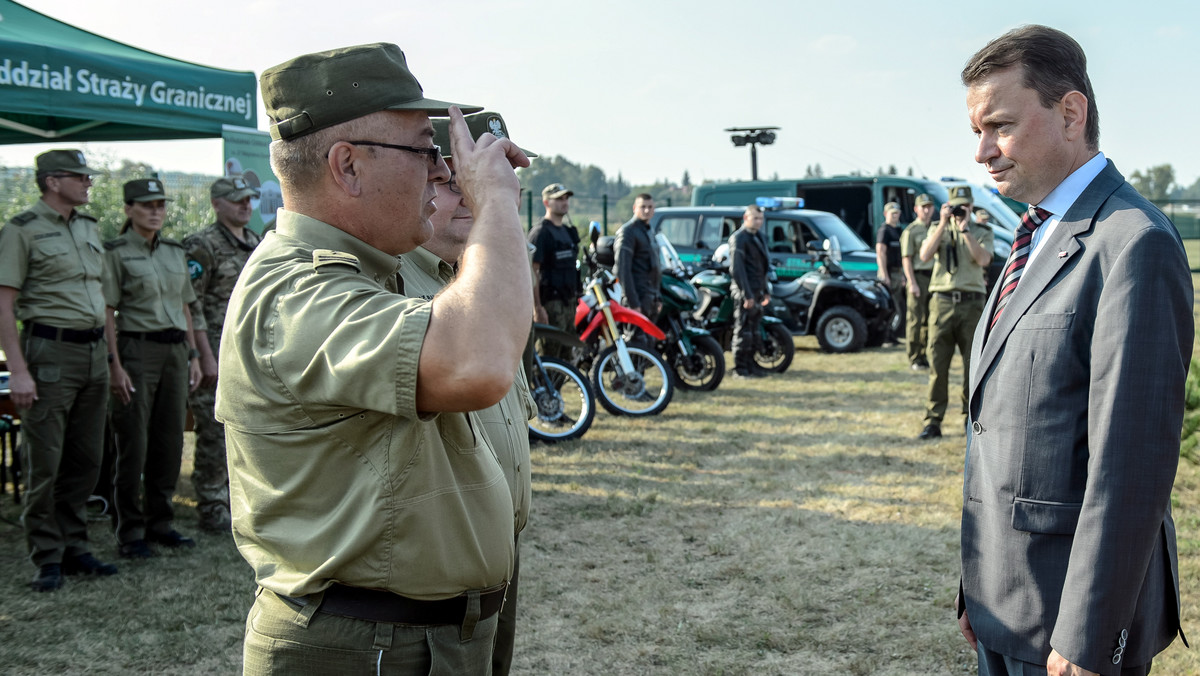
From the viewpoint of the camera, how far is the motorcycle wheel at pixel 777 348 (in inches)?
423

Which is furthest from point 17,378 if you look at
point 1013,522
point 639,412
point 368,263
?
point 639,412

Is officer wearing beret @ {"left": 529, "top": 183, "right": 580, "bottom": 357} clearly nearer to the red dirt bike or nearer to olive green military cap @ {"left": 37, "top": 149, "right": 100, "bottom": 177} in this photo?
the red dirt bike

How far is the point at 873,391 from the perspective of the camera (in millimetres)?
9633

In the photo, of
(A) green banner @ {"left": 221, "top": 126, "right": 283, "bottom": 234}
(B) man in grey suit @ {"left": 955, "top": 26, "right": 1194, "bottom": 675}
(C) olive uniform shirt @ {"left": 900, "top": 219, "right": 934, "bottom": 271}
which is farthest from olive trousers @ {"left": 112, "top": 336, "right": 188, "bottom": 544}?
(C) olive uniform shirt @ {"left": 900, "top": 219, "right": 934, "bottom": 271}

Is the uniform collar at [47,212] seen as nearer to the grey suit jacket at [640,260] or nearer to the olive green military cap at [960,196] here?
the grey suit jacket at [640,260]

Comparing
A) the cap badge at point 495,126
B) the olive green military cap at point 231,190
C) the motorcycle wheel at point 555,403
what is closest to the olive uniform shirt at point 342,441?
the cap badge at point 495,126

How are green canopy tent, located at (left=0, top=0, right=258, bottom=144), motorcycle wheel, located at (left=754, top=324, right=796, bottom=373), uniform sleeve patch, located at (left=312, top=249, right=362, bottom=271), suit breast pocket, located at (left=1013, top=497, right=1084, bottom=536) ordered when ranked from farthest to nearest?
motorcycle wheel, located at (left=754, top=324, right=796, bottom=373) → green canopy tent, located at (left=0, top=0, right=258, bottom=144) → suit breast pocket, located at (left=1013, top=497, right=1084, bottom=536) → uniform sleeve patch, located at (left=312, top=249, right=362, bottom=271)

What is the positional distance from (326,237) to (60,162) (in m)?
3.82

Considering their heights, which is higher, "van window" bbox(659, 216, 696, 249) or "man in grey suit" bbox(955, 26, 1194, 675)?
"van window" bbox(659, 216, 696, 249)

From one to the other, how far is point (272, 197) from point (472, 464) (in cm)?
519

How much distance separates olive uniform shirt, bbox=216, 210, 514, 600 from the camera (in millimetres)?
1311

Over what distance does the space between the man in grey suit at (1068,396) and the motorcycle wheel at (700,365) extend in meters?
7.42

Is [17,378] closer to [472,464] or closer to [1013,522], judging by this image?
[472,464]

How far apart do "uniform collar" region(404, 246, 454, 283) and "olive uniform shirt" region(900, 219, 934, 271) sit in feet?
27.3
